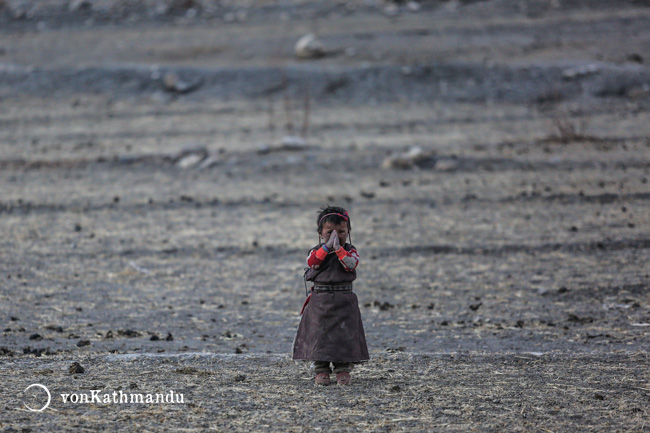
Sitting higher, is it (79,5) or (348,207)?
(79,5)

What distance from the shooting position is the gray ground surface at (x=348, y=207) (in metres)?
4.93

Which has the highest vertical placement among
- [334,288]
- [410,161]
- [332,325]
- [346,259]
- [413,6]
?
[413,6]

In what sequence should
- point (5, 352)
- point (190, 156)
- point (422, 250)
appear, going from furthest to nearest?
point (190, 156)
point (422, 250)
point (5, 352)

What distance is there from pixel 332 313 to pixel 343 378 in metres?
0.41

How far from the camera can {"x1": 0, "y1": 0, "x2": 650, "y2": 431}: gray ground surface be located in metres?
4.93

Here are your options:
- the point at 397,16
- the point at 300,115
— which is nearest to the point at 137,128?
the point at 300,115

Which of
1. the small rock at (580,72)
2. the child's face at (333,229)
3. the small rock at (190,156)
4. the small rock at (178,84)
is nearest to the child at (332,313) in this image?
the child's face at (333,229)

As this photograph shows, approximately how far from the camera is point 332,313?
511 cm

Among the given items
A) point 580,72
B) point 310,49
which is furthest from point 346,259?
point 310,49

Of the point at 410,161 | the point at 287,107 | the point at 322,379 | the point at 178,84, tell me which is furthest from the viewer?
the point at 178,84

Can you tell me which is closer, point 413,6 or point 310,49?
point 310,49

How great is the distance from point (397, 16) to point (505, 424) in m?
25.0

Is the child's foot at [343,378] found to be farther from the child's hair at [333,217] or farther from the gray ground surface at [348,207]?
the child's hair at [333,217]

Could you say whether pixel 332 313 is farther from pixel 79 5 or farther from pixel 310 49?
pixel 79 5
